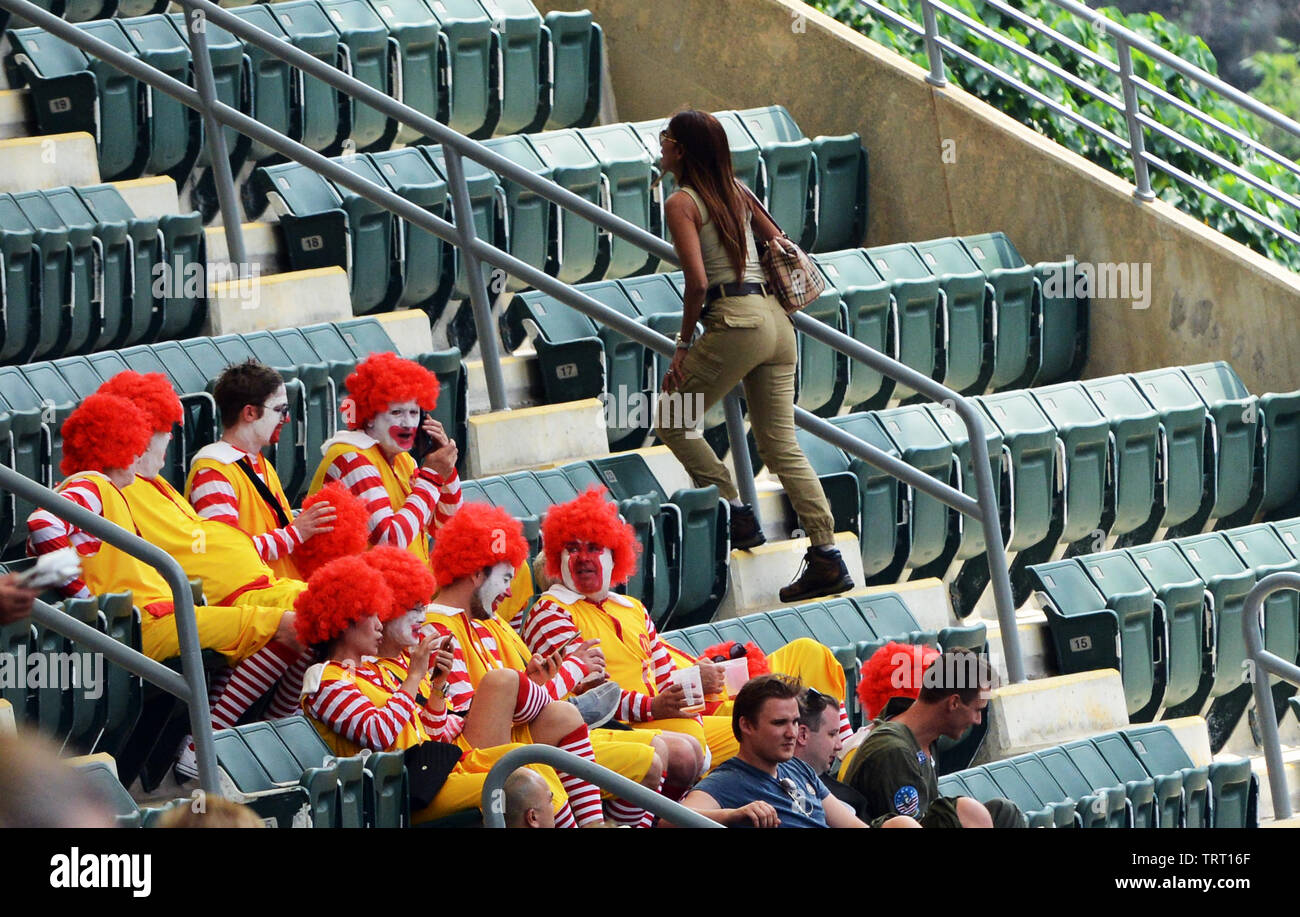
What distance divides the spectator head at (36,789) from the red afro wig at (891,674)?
11.0 feet

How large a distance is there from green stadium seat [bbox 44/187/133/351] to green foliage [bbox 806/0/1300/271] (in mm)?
3247

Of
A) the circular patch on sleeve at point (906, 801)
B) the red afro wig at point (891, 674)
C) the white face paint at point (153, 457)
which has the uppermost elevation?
the white face paint at point (153, 457)

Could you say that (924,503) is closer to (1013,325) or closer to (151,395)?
(1013,325)

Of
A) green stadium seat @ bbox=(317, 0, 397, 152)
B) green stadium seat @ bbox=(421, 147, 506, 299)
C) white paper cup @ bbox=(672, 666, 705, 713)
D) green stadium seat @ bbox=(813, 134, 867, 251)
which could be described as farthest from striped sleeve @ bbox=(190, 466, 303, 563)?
green stadium seat @ bbox=(813, 134, 867, 251)

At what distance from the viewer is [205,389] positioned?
528 centimetres

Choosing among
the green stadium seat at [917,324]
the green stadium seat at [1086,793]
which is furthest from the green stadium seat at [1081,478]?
the green stadium seat at [1086,793]

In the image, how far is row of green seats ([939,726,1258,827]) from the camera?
16.5 feet

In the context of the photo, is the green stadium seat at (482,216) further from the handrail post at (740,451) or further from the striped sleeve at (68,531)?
the striped sleeve at (68,531)

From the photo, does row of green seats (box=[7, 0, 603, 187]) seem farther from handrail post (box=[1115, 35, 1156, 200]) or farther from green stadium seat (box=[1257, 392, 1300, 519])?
green stadium seat (box=[1257, 392, 1300, 519])

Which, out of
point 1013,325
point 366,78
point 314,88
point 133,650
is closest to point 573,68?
point 366,78

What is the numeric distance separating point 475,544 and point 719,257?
3.49 feet

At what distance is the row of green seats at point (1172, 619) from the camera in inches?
229

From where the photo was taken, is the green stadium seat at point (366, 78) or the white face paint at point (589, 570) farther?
the green stadium seat at point (366, 78)
